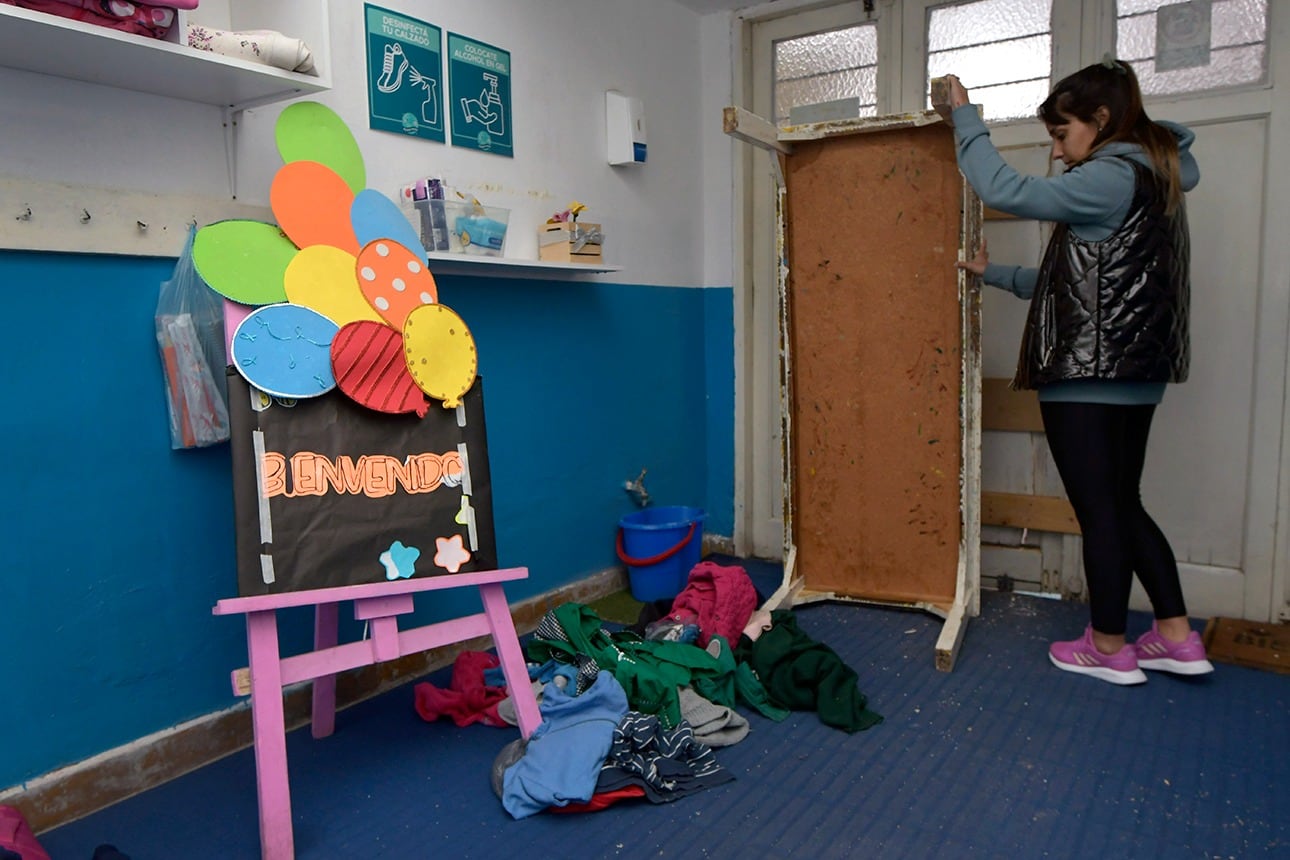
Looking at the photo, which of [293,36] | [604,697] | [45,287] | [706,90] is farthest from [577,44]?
[604,697]

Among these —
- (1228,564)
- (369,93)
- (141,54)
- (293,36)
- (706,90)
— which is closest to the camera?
(141,54)

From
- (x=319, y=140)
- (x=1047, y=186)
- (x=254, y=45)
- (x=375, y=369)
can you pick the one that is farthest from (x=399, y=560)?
(x=1047, y=186)

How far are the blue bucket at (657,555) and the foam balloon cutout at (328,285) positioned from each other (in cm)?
144

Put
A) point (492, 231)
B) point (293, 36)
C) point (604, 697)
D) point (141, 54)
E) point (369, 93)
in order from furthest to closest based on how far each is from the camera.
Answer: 1. point (492, 231)
2. point (369, 93)
3. point (604, 697)
4. point (293, 36)
5. point (141, 54)

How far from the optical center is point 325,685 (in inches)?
82.4

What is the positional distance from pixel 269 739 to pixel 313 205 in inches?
41.0

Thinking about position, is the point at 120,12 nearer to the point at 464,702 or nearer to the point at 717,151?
the point at 464,702

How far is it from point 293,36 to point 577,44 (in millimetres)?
1226

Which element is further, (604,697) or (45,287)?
(604,697)

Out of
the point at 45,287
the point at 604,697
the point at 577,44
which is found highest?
the point at 577,44

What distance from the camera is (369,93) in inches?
90.5

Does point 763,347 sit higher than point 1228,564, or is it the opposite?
point 763,347

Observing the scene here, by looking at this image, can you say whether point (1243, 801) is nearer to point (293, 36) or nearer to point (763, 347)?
point (763, 347)

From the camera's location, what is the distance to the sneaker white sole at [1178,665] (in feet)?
7.53
